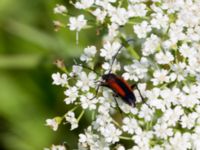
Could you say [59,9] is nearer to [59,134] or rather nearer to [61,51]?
[61,51]

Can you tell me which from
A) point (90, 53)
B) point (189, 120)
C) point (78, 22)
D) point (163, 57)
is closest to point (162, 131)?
point (189, 120)

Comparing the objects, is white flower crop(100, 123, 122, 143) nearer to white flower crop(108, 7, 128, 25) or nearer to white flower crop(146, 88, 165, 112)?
white flower crop(146, 88, 165, 112)

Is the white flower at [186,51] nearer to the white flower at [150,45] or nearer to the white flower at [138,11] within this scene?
the white flower at [150,45]

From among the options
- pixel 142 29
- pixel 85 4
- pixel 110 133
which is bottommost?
pixel 110 133

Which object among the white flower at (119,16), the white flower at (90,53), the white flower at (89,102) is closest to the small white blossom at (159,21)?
the white flower at (119,16)

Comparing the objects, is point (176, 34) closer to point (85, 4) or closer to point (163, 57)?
point (163, 57)

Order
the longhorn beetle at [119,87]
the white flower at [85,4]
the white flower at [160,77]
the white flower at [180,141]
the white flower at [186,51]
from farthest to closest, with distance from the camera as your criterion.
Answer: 1. the white flower at [85,4]
2. the white flower at [186,51]
3. the white flower at [160,77]
4. the longhorn beetle at [119,87]
5. the white flower at [180,141]
